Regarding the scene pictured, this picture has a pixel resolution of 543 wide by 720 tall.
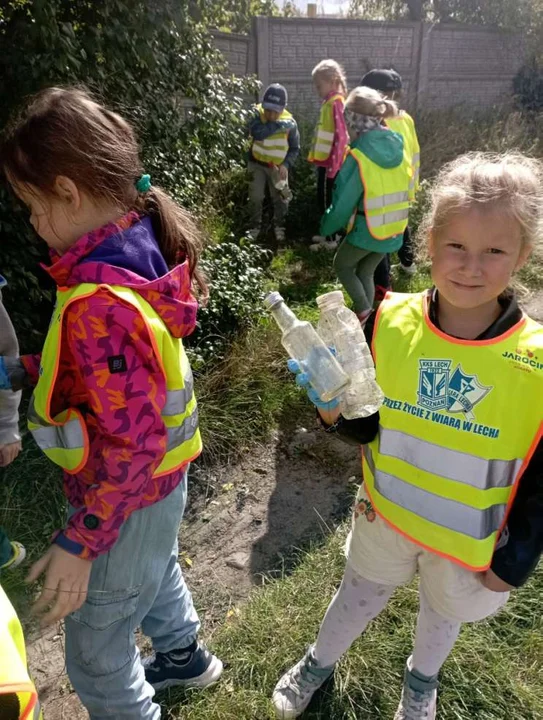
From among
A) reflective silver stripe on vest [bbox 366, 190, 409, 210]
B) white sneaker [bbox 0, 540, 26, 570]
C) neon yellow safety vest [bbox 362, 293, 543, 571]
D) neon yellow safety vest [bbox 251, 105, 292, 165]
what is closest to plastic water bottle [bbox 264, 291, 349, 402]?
neon yellow safety vest [bbox 362, 293, 543, 571]

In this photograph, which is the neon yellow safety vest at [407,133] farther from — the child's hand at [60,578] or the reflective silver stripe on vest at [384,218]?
the child's hand at [60,578]

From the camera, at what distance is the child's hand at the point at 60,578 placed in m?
1.24

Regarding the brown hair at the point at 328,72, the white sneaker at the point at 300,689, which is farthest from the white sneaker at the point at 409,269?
the white sneaker at the point at 300,689

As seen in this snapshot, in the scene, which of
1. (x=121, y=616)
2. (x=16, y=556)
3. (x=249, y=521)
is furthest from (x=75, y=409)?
(x=249, y=521)

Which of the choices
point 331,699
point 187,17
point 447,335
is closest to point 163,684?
point 331,699

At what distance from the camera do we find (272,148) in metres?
6.25

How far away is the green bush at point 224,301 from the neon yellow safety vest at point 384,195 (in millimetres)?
883

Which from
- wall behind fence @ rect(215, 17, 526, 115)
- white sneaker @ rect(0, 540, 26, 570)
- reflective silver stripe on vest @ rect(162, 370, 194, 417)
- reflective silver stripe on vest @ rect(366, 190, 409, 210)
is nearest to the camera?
reflective silver stripe on vest @ rect(162, 370, 194, 417)

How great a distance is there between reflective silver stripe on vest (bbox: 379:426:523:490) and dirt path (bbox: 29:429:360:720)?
53.7 inches

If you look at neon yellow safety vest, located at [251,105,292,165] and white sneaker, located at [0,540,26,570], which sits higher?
neon yellow safety vest, located at [251,105,292,165]

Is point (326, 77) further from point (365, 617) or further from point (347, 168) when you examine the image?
point (365, 617)

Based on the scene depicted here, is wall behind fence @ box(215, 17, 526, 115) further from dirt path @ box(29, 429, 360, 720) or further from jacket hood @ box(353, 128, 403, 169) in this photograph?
dirt path @ box(29, 429, 360, 720)

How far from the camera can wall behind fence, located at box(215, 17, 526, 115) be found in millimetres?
8352

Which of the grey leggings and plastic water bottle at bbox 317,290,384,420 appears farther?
the grey leggings
